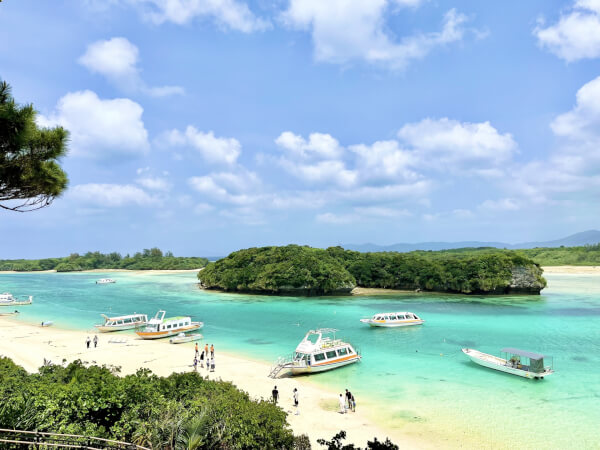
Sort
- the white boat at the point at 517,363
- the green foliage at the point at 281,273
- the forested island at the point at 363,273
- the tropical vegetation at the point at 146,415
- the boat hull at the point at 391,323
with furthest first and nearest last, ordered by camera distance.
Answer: the green foliage at the point at 281,273
the forested island at the point at 363,273
the boat hull at the point at 391,323
the white boat at the point at 517,363
the tropical vegetation at the point at 146,415

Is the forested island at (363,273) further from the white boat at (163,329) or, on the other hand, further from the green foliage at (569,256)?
the green foliage at (569,256)

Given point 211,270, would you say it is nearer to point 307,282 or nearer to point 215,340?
point 307,282

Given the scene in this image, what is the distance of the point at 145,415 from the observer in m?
13.1

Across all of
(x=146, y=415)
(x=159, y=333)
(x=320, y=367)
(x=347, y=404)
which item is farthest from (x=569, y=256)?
(x=146, y=415)

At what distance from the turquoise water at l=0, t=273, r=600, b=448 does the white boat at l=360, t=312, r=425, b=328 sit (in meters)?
1.35

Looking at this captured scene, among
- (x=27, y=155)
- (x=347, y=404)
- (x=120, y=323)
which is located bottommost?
(x=347, y=404)

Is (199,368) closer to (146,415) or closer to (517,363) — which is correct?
(146,415)

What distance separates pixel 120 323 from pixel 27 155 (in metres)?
38.1

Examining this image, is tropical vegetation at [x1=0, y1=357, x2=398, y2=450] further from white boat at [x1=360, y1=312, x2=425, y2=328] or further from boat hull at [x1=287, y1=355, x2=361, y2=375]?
white boat at [x1=360, y1=312, x2=425, y2=328]

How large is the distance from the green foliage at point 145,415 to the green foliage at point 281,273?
218ft

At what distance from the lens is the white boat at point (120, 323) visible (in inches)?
1786

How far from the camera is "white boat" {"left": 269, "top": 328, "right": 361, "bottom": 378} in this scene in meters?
28.1

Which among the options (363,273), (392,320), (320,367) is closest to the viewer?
(320,367)

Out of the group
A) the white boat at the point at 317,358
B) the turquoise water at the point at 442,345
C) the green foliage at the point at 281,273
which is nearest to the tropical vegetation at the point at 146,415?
the turquoise water at the point at 442,345
